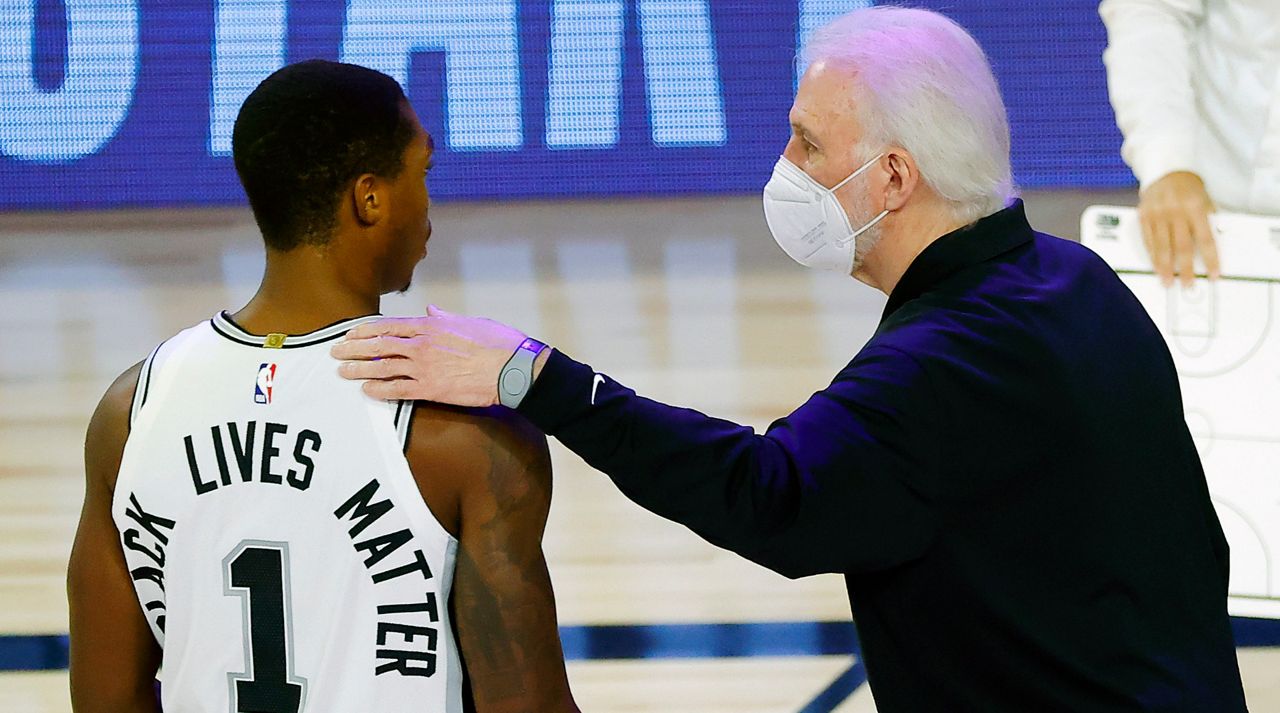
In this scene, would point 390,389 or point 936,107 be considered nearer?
point 390,389

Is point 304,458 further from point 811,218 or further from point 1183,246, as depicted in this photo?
point 1183,246

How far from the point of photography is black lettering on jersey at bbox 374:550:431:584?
1380 millimetres

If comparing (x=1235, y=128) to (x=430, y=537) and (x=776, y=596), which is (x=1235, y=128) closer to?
(x=776, y=596)

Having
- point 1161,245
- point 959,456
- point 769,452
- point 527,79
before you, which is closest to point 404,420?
point 769,452

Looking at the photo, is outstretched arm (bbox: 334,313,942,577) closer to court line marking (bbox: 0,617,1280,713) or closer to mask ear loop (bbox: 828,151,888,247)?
mask ear loop (bbox: 828,151,888,247)

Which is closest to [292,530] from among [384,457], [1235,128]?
[384,457]

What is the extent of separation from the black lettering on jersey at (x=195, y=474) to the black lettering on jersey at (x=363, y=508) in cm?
12

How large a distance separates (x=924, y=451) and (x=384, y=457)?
507 mm

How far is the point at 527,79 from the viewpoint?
6.20m

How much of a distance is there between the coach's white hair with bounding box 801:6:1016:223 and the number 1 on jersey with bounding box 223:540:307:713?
76cm

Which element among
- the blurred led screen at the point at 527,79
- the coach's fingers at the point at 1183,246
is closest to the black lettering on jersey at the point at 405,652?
the coach's fingers at the point at 1183,246

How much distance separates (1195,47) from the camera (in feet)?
8.27

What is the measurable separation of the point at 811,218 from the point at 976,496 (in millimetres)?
421

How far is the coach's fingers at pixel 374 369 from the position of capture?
4.55 feet
